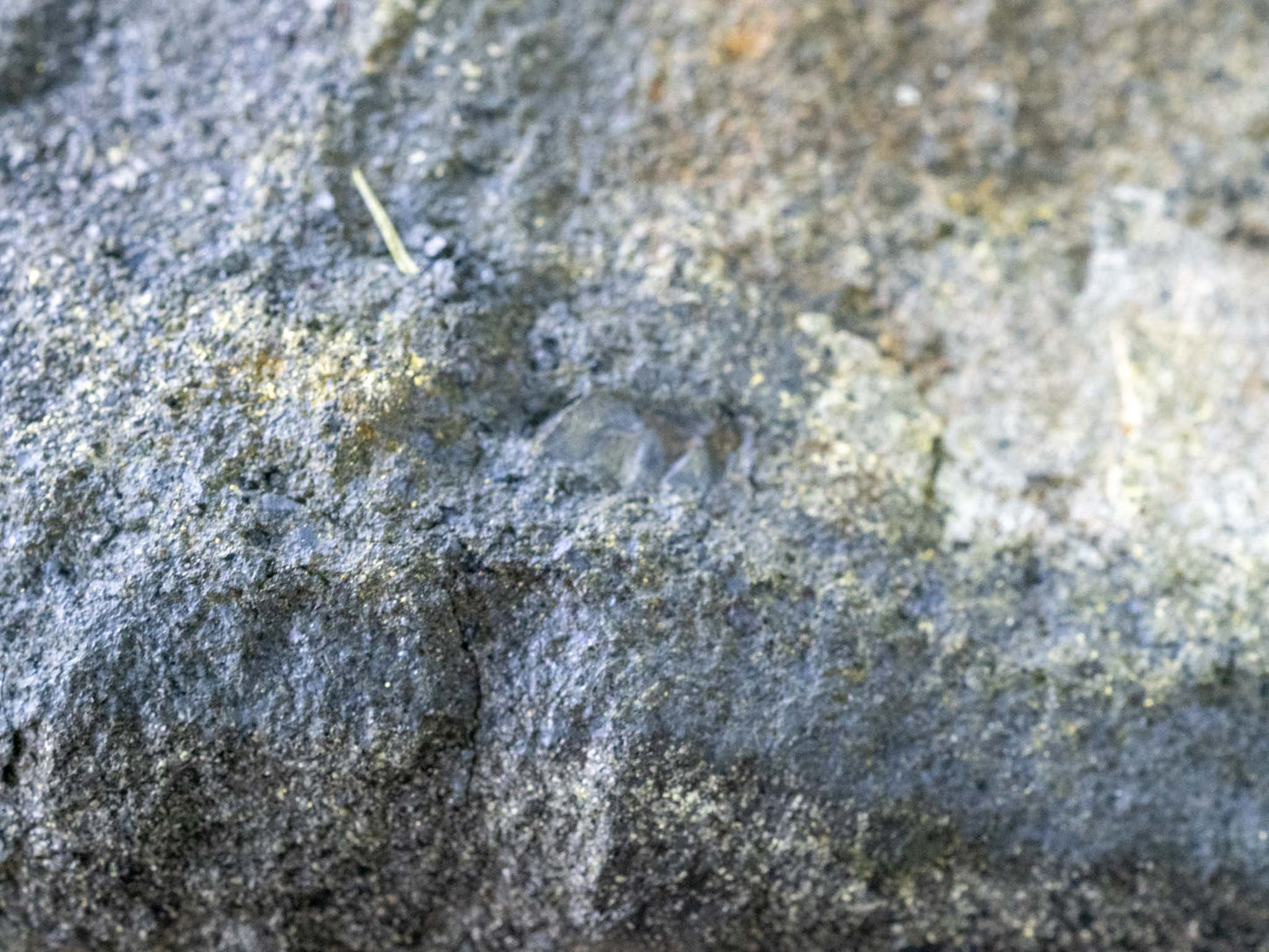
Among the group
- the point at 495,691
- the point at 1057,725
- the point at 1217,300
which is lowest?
the point at 1057,725

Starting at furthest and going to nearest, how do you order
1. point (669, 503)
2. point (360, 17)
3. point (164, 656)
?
point (360, 17)
point (669, 503)
point (164, 656)

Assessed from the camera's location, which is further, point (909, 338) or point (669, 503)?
point (909, 338)

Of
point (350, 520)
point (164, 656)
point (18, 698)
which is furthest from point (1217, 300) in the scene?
point (18, 698)

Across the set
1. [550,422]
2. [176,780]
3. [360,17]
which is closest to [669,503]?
[550,422]

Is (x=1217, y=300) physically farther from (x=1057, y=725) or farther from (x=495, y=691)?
(x=495, y=691)

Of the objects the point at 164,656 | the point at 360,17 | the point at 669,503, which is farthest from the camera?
the point at 360,17

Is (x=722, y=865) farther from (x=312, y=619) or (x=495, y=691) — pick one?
(x=312, y=619)

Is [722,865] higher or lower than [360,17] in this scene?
lower
